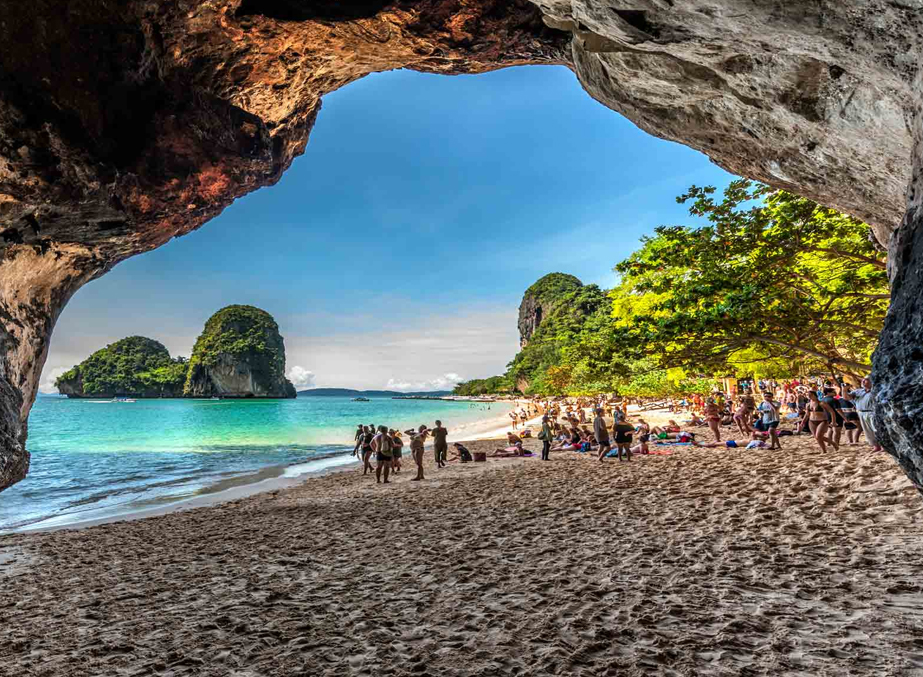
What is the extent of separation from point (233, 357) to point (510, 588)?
446 feet

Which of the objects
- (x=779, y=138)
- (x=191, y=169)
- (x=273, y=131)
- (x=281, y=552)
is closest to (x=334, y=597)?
(x=281, y=552)

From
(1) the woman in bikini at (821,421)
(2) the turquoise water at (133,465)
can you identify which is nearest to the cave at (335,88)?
(1) the woman in bikini at (821,421)

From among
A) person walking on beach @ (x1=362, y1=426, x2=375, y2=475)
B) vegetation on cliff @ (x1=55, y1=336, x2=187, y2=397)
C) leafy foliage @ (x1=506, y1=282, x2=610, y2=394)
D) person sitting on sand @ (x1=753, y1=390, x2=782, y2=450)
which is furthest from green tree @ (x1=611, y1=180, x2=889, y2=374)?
vegetation on cliff @ (x1=55, y1=336, x2=187, y2=397)

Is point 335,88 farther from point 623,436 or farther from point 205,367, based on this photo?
point 205,367

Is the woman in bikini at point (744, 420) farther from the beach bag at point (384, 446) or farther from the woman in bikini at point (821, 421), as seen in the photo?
the beach bag at point (384, 446)

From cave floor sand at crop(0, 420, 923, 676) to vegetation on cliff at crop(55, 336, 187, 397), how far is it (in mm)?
152778

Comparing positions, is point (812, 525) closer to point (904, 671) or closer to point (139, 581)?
point (904, 671)

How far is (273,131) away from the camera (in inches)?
435

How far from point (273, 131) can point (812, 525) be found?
13179 millimetres

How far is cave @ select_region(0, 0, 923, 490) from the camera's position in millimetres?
3615

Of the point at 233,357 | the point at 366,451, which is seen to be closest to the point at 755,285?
the point at 366,451

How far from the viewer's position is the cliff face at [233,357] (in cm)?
→ 12350

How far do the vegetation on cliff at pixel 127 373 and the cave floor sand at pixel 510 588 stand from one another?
153m

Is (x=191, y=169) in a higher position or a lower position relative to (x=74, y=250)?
higher
